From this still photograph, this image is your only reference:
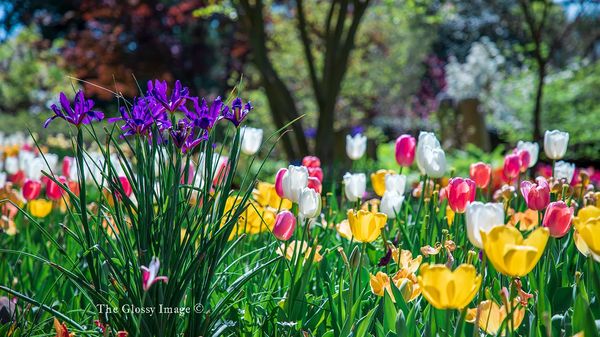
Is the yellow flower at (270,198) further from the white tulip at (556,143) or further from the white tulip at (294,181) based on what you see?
the white tulip at (556,143)

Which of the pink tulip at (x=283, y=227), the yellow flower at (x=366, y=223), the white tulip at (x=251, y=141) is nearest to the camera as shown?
the yellow flower at (x=366, y=223)

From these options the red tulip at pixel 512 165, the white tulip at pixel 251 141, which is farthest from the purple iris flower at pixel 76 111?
the red tulip at pixel 512 165

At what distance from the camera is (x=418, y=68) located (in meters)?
20.8

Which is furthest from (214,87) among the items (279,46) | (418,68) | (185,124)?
(185,124)

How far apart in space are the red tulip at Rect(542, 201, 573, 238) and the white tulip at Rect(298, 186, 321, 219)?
1.80ft

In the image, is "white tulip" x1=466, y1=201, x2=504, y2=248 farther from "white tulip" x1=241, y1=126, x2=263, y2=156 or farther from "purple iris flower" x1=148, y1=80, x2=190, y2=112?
"white tulip" x1=241, y1=126, x2=263, y2=156

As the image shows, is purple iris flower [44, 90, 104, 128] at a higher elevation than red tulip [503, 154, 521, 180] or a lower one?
higher

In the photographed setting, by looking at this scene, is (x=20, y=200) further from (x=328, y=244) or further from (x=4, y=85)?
(x=4, y=85)

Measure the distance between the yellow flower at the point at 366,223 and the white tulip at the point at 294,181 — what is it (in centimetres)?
26

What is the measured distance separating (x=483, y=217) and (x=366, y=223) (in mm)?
363

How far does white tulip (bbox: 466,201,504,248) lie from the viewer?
4.05ft

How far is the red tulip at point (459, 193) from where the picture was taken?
175 centimetres

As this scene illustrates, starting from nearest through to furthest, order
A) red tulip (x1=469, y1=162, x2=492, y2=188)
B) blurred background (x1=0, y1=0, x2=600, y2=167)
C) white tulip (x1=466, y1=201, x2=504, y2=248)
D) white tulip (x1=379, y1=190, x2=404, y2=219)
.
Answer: white tulip (x1=466, y1=201, x2=504, y2=248) < white tulip (x1=379, y1=190, x2=404, y2=219) < red tulip (x1=469, y1=162, x2=492, y2=188) < blurred background (x1=0, y1=0, x2=600, y2=167)

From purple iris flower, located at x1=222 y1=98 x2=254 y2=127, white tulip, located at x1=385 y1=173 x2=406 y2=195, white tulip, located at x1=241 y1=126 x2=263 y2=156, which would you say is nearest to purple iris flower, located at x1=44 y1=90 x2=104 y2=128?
purple iris flower, located at x1=222 y1=98 x2=254 y2=127
